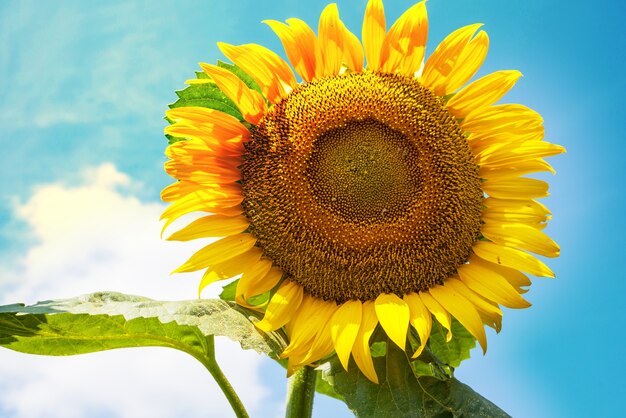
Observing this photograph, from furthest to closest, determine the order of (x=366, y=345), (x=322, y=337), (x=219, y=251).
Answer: (x=219, y=251) → (x=322, y=337) → (x=366, y=345)

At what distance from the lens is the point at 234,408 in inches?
157

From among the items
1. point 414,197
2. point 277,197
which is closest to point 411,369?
point 414,197

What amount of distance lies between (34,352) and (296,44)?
84.5 inches

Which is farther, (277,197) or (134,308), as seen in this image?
(277,197)

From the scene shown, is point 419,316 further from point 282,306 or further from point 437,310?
point 282,306

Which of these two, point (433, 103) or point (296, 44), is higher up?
point (296, 44)

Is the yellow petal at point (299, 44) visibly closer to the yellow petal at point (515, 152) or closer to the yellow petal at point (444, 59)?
the yellow petal at point (444, 59)

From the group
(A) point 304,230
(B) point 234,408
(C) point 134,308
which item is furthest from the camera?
(B) point 234,408

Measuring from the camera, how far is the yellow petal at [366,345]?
11.1 feet

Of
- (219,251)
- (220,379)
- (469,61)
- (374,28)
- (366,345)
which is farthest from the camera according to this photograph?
(220,379)

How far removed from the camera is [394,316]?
3480 mm

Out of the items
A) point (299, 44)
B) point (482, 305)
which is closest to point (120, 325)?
point (299, 44)

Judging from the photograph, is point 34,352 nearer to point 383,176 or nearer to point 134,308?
point 134,308

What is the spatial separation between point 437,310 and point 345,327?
48 centimetres
